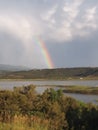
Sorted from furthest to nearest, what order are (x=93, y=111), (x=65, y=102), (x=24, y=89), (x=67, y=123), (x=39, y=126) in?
(x=24, y=89)
(x=65, y=102)
(x=93, y=111)
(x=67, y=123)
(x=39, y=126)

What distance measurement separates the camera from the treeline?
1772 centimetres

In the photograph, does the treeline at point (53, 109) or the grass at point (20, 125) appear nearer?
the grass at point (20, 125)

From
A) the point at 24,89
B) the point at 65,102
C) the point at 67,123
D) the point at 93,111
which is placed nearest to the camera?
the point at 67,123

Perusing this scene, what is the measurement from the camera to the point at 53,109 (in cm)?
1844

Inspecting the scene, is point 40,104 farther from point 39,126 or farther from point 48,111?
point 39,126

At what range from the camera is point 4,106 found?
1873 cm

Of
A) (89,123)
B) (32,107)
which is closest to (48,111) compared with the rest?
(32,107)

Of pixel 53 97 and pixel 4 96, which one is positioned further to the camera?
pixel 53 97

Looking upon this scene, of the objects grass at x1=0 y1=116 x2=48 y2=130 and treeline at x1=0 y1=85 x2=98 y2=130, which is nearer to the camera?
grass at x1=0 y1=116 x2=48 y2=130

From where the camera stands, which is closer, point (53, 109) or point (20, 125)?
point (20, 125)

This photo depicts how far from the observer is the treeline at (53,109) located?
698 inches

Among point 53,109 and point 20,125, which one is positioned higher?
point 53,109

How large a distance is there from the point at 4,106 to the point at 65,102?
14.0ft

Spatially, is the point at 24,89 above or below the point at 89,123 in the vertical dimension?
above
